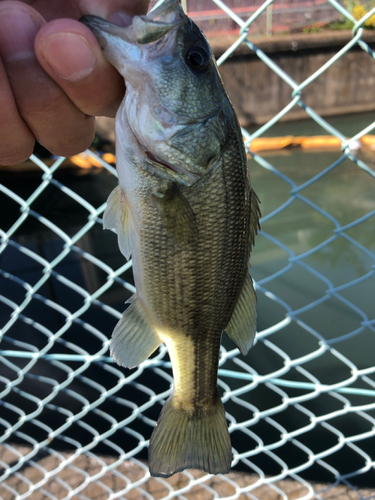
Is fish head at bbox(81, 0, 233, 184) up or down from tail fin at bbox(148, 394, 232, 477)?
up

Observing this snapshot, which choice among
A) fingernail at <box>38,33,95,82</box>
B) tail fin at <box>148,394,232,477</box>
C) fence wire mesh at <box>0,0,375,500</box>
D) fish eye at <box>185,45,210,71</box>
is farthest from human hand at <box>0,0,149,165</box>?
tail fin at <box>148,394,232,477</box>

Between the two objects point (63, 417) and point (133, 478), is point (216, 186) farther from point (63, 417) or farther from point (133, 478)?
point (63, 417)

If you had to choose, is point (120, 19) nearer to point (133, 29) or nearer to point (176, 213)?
point (133, 29)

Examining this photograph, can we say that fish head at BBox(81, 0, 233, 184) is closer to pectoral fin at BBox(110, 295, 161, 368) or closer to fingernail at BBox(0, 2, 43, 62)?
fingernail at BBox(0, 2, 43, 62)

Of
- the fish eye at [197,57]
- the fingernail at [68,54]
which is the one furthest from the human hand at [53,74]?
Result: the fish eye at [197,57]

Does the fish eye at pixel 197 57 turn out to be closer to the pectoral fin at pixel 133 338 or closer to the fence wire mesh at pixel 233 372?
the fence wire mesh at pixel 233 372

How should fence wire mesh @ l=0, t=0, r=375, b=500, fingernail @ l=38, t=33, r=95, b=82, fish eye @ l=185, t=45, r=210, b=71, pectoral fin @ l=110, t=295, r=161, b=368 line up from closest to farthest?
1. fingernail @ l=38, t=33, r=95, b=82
2. fish eye @ l=185, t=45, r=210, b=71
3. pectoral fin @ l=110, t=295, r=161, b=368
4. fence wire mesh @ l=0, t=0, r=375, b=500

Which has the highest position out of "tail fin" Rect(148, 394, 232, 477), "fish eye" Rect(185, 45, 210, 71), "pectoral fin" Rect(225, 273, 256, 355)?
"fish eye" Rect(185, 45, 210, 71)
